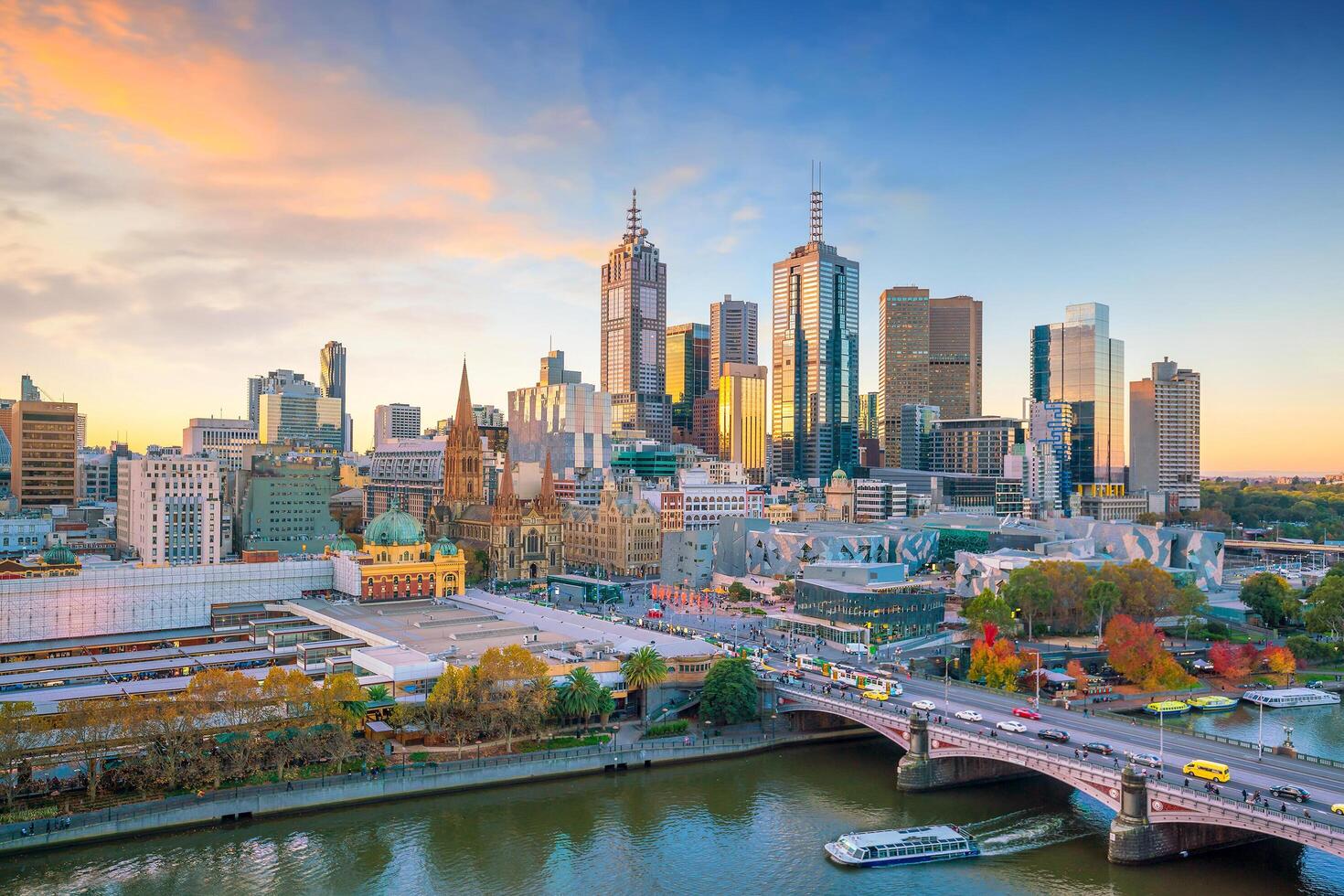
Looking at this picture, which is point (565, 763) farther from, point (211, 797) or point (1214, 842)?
point (1214, 842)

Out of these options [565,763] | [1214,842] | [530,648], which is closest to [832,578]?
[530,648]

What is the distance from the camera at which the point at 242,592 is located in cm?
12562

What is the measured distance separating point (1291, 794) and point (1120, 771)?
10092mm

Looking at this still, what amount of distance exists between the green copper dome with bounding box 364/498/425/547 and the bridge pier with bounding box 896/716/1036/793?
74773mm

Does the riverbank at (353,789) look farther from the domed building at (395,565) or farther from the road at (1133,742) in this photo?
the domed building at (395,565)

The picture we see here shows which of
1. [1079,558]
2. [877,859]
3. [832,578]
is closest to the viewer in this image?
[877,859]

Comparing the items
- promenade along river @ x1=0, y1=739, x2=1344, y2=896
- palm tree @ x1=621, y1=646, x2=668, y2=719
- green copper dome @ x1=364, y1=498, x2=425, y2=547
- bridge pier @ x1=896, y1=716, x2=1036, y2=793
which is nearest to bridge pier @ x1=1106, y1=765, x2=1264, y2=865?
promenade along river @ x1=0, y1=739, x2=1344, y2=896

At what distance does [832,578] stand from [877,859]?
75215mm

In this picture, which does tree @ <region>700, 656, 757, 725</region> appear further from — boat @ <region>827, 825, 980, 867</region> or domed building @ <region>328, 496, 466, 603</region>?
domed building @ <region>328, 496, 466, 603</region>

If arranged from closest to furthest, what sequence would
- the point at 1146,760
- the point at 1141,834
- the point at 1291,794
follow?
1. the point at 1291,794
2. the point at 1141,834
3. the point at 1146,760

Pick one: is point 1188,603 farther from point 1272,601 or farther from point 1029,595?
point 1029,595

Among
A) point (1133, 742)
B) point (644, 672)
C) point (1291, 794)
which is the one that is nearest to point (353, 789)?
point (644, 672)

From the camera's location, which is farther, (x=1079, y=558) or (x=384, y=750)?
(x=1079, y=558)

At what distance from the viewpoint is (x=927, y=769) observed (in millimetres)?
83438
